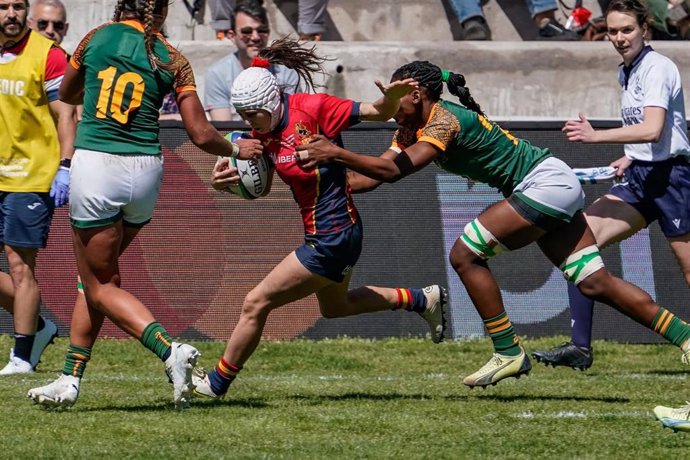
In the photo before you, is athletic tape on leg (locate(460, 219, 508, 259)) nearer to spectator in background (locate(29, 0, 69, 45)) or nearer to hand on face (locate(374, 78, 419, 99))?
hand on face (locate(374, 78, 419, 99))

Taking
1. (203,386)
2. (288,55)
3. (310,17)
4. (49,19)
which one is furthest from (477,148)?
(310,17)

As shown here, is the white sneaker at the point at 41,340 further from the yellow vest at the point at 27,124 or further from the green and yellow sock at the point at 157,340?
the green and yellow sock at the point at 157,340

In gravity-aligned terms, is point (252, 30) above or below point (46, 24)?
below

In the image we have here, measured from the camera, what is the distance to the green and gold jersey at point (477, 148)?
7008mm

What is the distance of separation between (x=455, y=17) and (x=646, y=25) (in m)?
5.32

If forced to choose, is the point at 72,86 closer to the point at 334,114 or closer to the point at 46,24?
the point at 334,114

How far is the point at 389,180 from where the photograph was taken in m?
6.80

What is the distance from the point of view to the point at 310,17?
12.7 metres

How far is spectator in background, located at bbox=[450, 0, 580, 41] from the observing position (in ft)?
42.9

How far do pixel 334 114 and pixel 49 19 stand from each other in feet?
12.2

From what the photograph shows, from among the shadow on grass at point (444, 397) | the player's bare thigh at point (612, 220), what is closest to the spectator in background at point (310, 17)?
the player's bare thigh at point (612, 220)

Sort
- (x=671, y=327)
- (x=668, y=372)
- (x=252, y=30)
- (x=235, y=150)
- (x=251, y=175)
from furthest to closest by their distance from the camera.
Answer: (x=252, y=30) < (x=668, y=372) < (x=671, y=327) < (x=251, y=175) < (x=235, y=150)

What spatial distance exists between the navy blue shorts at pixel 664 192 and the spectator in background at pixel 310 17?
16.1 ft

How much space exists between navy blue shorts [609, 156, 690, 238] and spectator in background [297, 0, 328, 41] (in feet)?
16.1
